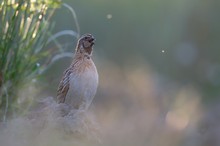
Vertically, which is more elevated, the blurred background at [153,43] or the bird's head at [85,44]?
the blurred background at [153,43]

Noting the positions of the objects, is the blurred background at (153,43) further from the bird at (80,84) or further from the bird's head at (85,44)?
the bird at (80,84)

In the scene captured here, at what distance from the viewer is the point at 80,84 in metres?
8.09

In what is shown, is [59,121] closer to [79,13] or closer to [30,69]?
[30,69]

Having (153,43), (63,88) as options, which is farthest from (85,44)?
(153,43)

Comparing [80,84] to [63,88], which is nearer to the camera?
[80,84]

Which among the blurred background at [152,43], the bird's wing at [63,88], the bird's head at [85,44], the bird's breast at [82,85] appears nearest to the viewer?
the bird's breast at [82,85]

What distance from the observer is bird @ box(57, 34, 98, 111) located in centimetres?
802

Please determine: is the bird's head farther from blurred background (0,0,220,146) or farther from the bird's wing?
blurred background (0,0,220,146)

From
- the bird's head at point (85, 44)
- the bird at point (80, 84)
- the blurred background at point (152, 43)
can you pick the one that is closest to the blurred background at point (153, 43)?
the blurred background at point (152, 43)

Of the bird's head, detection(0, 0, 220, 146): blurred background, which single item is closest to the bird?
the bird's head

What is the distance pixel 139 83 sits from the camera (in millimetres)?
12625

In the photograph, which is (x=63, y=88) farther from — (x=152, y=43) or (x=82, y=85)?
(x=152, y=43)

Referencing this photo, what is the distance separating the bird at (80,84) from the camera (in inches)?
316

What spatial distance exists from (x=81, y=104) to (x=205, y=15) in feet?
50.7
